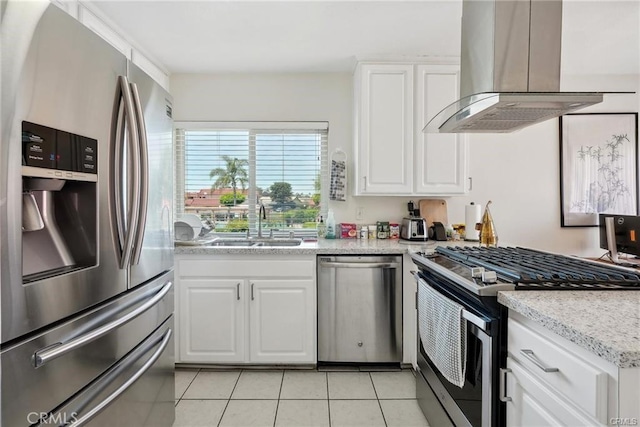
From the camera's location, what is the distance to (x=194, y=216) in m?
3.02

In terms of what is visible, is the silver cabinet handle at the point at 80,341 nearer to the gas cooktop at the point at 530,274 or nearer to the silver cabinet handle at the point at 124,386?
the silver cabinet handle at the point at 124,386

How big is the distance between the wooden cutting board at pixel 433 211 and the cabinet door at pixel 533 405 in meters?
1.99

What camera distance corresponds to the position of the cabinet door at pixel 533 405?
88 centimetres

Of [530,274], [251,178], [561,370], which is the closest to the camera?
[561,370]

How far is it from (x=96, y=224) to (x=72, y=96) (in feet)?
1.36

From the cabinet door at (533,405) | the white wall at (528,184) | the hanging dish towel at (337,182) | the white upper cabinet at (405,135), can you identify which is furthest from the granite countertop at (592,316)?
the white wall at (528,184)

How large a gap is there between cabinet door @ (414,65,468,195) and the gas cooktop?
1201 millimetres

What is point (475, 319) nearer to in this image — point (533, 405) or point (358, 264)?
point (533, 405)

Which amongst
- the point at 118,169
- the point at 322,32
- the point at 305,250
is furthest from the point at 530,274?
the point at 322,32

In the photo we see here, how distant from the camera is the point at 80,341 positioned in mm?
1010

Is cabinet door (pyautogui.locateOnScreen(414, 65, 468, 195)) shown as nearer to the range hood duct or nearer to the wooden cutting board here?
the wooden cutting board

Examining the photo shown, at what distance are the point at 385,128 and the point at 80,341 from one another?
2.44 meters

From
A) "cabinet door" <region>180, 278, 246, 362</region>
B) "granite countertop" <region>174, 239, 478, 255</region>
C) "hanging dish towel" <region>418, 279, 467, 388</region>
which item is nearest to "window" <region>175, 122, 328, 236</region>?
"granite countertop" <region>174, 239, 478, 255</region>

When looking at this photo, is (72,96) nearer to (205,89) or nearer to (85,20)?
(85,20)
